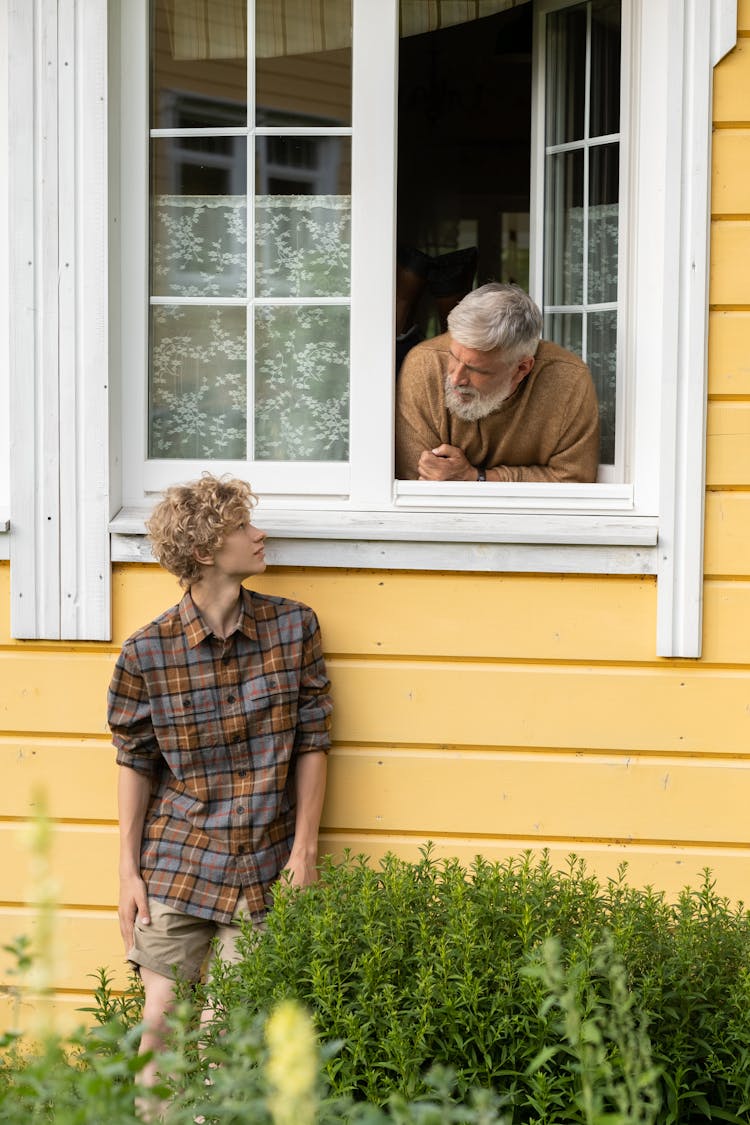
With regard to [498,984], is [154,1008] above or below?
below

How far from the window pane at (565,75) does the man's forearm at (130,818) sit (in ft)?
7.16

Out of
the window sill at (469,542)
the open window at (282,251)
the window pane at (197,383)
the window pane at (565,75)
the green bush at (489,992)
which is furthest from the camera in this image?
the window pane at (565,75)

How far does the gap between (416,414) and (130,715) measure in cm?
109

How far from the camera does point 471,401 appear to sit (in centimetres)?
345

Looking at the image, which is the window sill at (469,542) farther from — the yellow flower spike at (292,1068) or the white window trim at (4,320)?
the yellow flower spike at (292,1068)

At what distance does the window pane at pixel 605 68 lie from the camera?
3.52 meters

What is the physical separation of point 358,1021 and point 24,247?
209cm

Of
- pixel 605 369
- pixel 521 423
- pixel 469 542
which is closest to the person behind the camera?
pixel 469 542

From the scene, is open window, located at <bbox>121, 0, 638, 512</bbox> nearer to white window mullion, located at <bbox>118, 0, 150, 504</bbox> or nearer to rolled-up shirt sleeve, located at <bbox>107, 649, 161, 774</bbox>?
white window mullion, located at <bbox>118, 0, 150, 504</bbox>

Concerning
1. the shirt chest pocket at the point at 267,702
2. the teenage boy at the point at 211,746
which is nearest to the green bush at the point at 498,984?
the teenage boy at the point at 211,746

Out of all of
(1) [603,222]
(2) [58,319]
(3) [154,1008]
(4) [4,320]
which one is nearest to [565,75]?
(1) [603,222]

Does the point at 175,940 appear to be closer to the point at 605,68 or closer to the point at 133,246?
the point at 133,246

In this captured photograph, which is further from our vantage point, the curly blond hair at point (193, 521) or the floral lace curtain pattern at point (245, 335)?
the floral lace curtain pattern at point (245, 335)

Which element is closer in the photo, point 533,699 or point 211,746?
point 211,746
